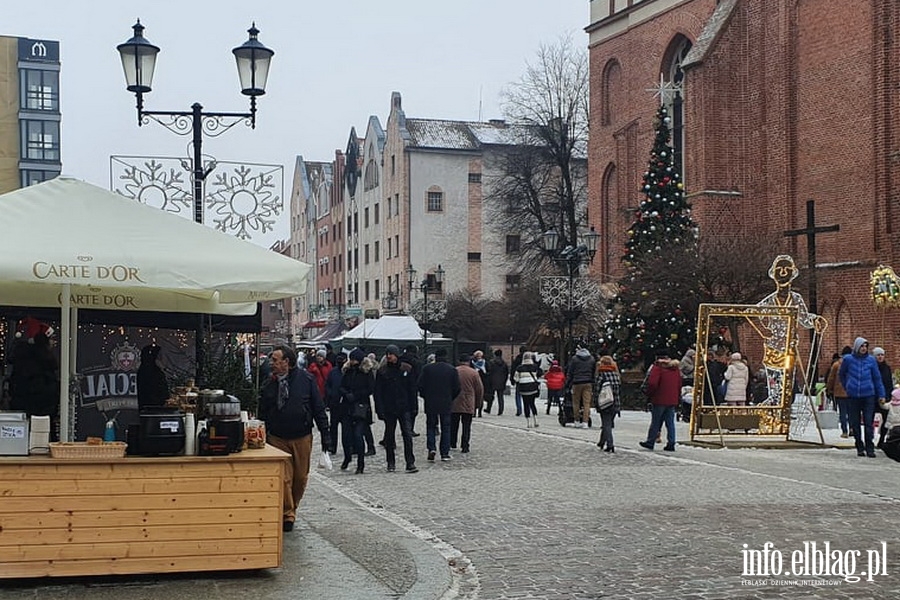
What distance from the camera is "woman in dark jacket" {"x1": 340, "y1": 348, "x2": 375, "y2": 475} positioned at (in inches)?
702

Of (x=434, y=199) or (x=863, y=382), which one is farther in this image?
(x=434, y=199)

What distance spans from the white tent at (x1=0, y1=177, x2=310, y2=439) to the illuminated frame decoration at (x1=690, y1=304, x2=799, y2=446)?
12770 mm

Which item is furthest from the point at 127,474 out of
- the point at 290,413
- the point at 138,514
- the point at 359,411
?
the point at 359,411

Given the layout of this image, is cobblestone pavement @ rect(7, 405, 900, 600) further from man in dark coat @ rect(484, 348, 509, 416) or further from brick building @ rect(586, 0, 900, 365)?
brick building @ rect(586, 0, 900, 365)

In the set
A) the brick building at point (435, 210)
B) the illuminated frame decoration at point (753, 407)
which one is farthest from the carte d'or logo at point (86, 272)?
the brick building at point (435, 210)

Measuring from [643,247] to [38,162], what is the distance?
4979 centimetres

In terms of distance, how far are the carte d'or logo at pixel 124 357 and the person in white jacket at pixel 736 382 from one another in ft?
40.9

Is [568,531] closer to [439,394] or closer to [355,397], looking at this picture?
[355,397]

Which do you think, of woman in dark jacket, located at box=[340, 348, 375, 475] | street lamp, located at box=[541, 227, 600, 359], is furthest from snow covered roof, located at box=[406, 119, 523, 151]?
woman in dark jacket, located at box=[340, 348, 375, 475]

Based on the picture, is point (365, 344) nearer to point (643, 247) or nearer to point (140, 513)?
point (643, 247)

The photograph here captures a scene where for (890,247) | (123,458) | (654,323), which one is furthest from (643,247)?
(123,458)

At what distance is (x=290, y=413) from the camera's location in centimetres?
1167

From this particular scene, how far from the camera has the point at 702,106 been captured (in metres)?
42.3

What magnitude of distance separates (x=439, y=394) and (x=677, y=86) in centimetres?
3025
